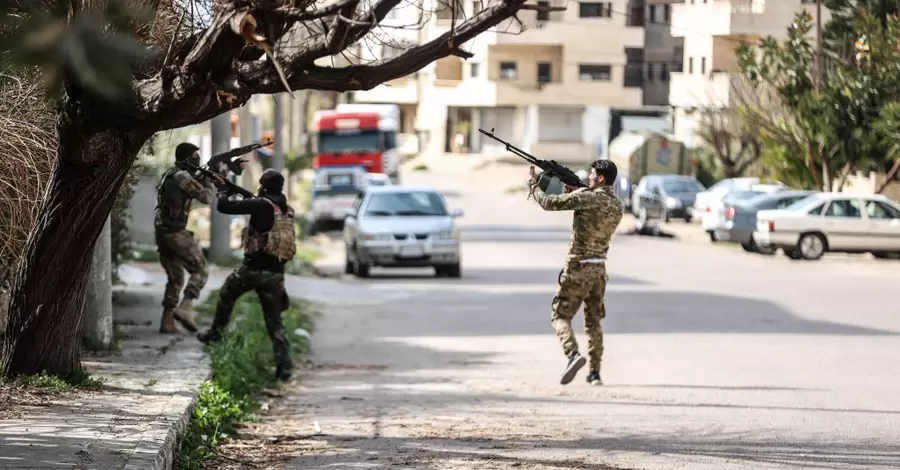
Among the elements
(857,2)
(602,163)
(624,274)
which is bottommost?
(624,274)

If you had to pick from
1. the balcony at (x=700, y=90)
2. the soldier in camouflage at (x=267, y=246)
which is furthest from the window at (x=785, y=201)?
the soldier in camouflage at (x=267, y=246)

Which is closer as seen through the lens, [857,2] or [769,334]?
[769,334]

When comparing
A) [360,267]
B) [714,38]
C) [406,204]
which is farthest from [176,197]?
A: [714,38]

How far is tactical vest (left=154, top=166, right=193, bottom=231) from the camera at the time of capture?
1359cm

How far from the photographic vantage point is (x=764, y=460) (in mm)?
8461

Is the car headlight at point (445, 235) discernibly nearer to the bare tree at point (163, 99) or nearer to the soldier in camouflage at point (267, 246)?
the soldier in camouflage at point (267, 246)

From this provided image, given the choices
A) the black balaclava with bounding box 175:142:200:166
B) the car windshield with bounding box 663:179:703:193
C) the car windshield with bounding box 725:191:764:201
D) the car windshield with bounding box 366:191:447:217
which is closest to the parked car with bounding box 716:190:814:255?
the car windshield with bounding box 725:191:764:201

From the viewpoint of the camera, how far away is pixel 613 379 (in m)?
12.7

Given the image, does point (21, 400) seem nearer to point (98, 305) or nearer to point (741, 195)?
point (98, 305)

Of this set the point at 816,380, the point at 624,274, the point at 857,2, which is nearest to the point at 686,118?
the point at 857,2

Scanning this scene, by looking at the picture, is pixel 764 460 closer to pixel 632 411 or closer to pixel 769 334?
pixel 632 411

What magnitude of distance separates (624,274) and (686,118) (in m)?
42.6

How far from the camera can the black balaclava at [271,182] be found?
40.0 feet

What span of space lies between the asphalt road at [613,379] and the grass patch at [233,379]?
28cm
